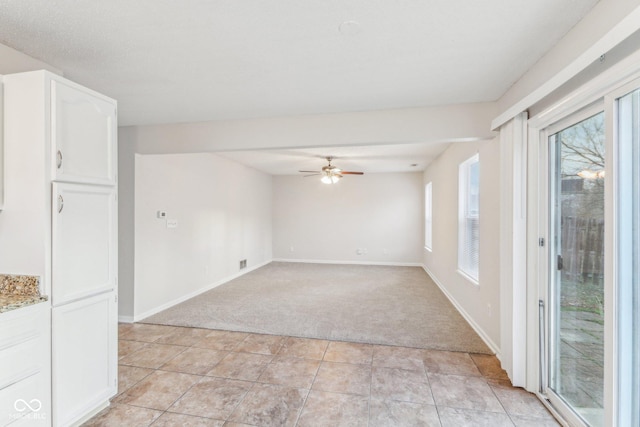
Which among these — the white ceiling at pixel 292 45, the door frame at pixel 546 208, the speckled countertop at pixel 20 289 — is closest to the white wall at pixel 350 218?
the white ceiling at pixel 292 45

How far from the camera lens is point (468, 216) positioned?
4066mm

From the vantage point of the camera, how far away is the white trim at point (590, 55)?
4.21 feet

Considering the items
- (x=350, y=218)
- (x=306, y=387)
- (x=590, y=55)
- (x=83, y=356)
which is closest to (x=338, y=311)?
(x=306, y=387)

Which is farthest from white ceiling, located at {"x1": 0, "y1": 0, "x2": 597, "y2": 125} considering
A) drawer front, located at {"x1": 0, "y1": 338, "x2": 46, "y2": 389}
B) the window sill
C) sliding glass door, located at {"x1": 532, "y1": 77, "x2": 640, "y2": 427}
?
the window sill

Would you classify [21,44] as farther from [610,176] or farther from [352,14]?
[610,176]

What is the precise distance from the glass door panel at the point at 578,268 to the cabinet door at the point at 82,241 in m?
3.12

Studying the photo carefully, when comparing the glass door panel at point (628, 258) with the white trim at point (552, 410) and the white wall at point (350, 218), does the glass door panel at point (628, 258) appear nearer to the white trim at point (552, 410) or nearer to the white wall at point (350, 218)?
the white trim at point (552, 410)

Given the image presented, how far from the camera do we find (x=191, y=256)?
484 cm

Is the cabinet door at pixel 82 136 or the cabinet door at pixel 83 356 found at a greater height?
the cabinet door at pixel 82 136

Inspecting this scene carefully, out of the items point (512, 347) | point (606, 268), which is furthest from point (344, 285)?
point (606, 268)

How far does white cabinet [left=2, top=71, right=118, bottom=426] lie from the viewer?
1716 mm

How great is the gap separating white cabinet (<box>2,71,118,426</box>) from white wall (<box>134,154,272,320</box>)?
1.95 m

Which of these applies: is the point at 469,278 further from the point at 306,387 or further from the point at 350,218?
the point at 350,218

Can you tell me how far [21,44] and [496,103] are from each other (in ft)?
12.1
